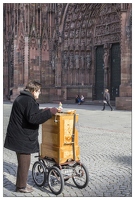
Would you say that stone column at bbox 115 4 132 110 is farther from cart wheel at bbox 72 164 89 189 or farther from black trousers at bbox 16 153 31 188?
black trousers at bbox 16 153 31 188

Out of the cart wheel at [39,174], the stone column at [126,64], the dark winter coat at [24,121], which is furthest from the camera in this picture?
the stone column at [126,64]

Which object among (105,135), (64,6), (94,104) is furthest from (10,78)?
(105,135)

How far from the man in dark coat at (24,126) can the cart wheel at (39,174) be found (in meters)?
0.37

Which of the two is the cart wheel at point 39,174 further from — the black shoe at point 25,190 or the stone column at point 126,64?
the stone column at point 126,64

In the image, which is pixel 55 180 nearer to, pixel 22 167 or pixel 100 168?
pixel 22 167

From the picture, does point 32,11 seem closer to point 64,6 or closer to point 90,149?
point 64,6

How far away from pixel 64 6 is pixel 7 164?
2277 centimetres

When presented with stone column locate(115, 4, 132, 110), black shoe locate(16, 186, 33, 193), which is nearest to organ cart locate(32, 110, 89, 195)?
black shoe locate(16, 186, 33, 193)

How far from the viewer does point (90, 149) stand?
7.27m

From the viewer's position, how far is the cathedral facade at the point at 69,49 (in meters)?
23.5

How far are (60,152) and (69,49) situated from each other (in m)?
22.8

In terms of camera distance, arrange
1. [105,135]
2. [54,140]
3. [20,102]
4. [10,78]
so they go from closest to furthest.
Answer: [20,102] → [54,140] → [105,135] → [10,78]

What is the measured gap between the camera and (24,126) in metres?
4.24

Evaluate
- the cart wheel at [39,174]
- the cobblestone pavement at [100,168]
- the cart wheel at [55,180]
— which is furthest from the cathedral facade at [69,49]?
the cart wheel at [55,180]
